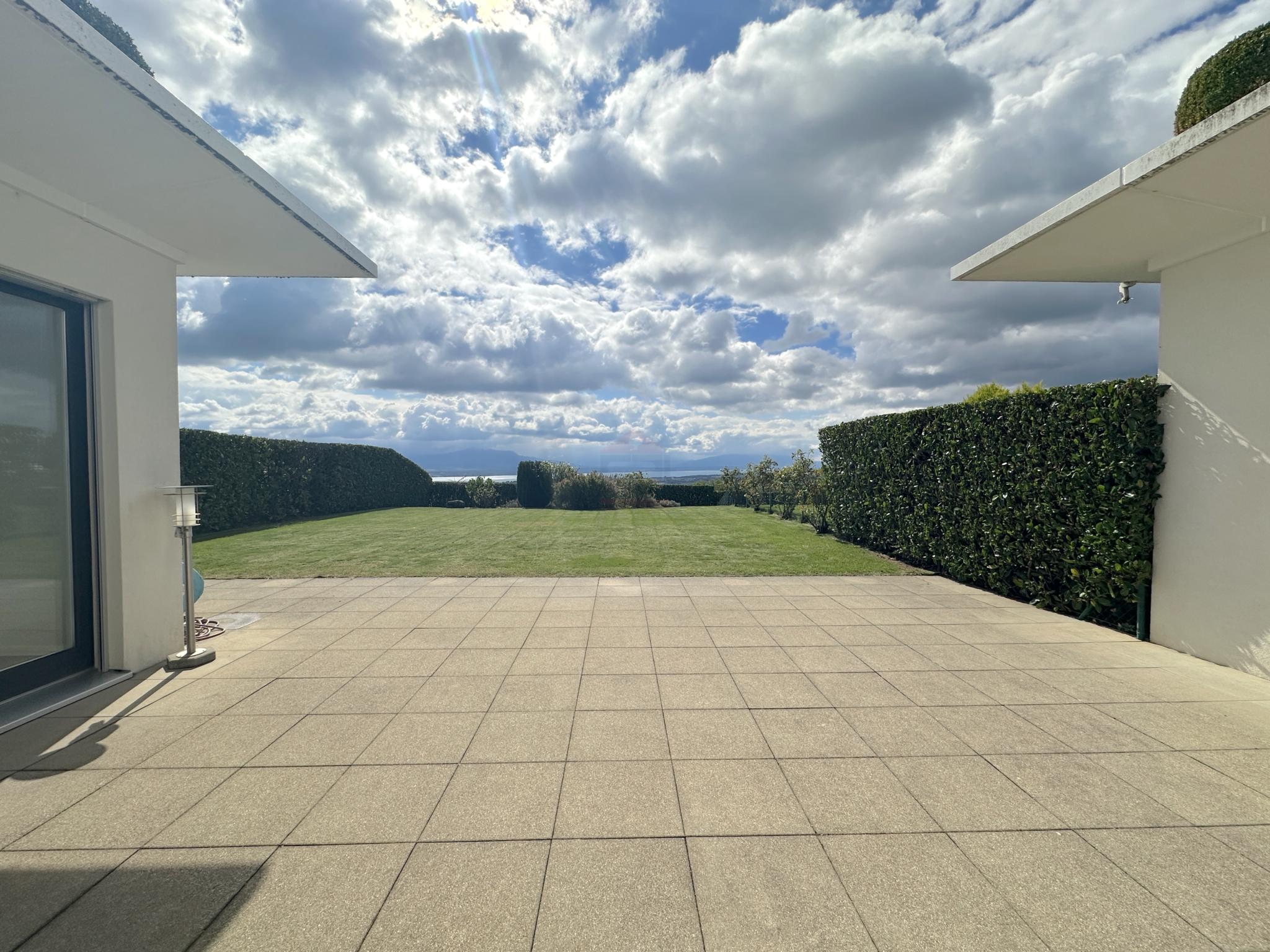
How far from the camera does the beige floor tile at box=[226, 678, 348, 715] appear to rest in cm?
381

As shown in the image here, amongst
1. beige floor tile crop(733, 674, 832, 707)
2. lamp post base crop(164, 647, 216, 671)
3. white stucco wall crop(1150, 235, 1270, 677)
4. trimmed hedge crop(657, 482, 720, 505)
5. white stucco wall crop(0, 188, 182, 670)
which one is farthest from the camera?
trimmed hedge crop(657, 482, 720, 505)

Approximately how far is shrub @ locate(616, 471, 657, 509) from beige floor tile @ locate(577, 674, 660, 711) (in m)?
17.0

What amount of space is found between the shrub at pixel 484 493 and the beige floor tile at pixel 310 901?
2087 centimetres

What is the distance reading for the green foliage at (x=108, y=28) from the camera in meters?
3.78

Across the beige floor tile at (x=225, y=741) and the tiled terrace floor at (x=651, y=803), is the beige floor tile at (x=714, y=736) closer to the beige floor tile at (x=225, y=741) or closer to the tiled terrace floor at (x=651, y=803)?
the tiled terrace floor at (x=651, y=803)

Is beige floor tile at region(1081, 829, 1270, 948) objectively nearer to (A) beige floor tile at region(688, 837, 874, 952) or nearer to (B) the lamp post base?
(A) beige floor tile at region(688, 837, 874, 952)

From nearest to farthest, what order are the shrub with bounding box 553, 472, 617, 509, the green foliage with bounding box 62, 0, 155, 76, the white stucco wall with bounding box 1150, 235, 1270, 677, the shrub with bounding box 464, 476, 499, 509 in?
the green foliage with bounding box 62, 0, 155, 76, the white stucco wall with bounding box 1150, 235, 1270, 677, the shrub with bounding box 553, 472, 617, 509, the shrub with bounding box 464, 476, 499, 509

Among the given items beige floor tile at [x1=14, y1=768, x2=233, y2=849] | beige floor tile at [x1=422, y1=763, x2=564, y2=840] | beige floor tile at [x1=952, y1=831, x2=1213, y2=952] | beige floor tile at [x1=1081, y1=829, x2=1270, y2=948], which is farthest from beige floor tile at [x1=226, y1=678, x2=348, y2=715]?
beige floor tile at [x1=1081, y1=829, x2=1270, y2=948]

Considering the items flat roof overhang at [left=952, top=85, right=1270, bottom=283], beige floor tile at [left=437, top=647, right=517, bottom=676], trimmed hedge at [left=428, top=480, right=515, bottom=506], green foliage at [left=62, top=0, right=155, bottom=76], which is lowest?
beige floor tile at [left=437, top=647, right=517, bottom=676]

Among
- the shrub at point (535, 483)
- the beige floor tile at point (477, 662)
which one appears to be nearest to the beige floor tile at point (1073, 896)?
the beige floor tile at point (477, 662)

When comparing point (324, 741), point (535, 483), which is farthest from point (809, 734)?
point (535, 483)

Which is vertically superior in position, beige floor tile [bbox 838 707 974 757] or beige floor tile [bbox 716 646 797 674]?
beige floor tile [bbox 838 707 974 757]

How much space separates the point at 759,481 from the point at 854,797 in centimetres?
1731

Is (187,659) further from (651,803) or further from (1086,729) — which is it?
(1086,729)
